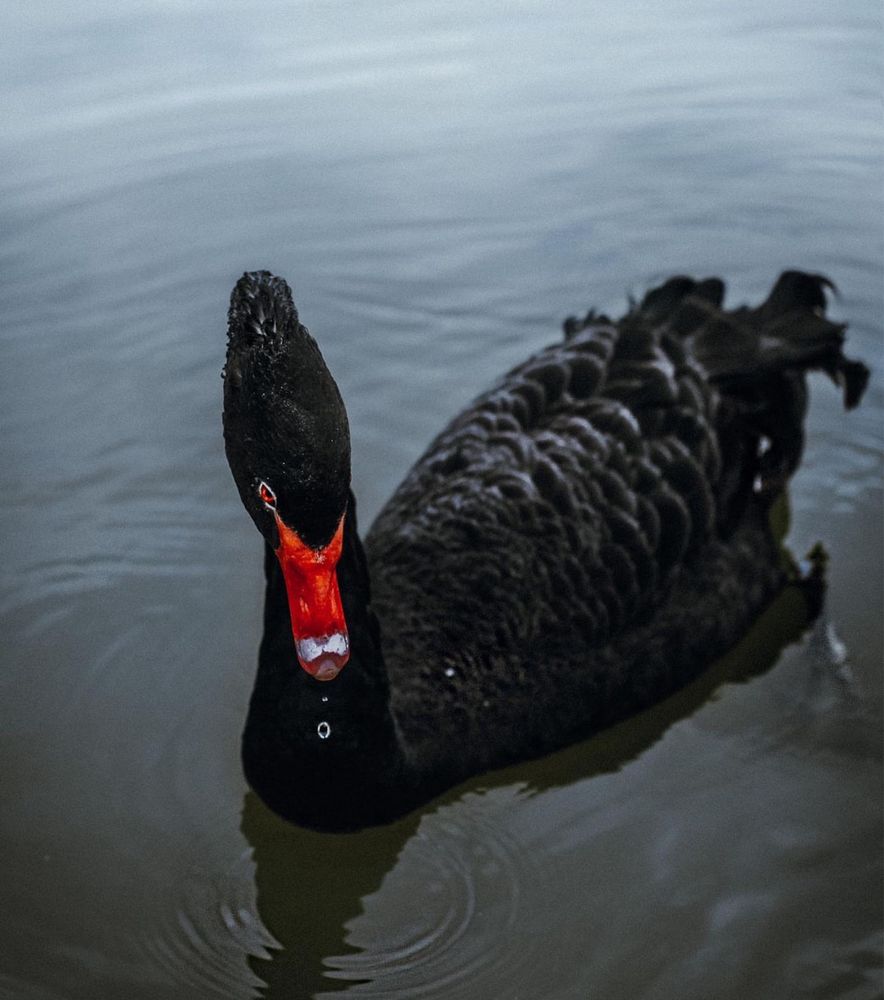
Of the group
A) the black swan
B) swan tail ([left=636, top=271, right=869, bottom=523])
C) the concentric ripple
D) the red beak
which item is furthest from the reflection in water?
swan tail ([left=636, top=271, right=869, bottom=523])

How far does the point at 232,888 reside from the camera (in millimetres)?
3158

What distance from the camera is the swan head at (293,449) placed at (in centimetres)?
247

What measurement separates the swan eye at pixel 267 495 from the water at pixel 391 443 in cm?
102

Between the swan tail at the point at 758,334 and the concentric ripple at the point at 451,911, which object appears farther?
the swan tail at the point at 758,334

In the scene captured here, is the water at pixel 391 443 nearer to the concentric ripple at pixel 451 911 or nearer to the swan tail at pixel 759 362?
the concentric ripple at pixel 451 911

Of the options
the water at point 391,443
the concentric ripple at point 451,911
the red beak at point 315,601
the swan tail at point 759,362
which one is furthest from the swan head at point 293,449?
the swan tail at point 759,362

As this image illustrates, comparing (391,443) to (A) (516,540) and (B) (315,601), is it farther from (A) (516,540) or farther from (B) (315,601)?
(B) (315,601)

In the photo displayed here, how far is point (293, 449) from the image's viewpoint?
2.47 metres

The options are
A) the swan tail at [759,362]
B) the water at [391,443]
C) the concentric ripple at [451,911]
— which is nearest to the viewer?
the concentric ripple at [451,911]

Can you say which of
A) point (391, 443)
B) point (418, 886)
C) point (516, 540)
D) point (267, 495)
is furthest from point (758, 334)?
point (267, 495)

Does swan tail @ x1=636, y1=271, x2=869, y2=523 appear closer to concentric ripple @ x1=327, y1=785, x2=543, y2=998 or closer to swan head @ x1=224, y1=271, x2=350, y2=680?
concentric ripple @ x1=327, y1=785, x2=543, y2=998

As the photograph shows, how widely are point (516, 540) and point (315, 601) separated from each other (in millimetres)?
944

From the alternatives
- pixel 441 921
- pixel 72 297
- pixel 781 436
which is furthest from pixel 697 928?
pixel 72 297

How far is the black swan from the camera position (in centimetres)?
263
